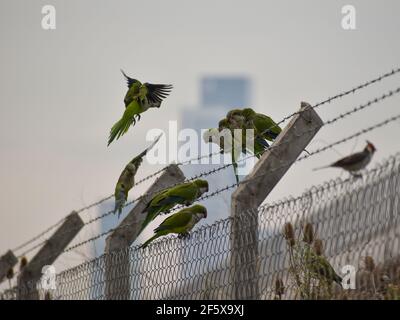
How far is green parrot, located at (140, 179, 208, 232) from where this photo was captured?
8.34m

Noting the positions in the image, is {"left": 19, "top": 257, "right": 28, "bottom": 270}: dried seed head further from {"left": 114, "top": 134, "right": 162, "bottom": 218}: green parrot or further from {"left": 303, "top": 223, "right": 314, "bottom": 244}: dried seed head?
{"left": 303, "top": 223, "right": 314, "bottom": 244}: dried seed head

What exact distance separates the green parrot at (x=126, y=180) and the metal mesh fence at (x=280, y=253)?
1120 millimetres

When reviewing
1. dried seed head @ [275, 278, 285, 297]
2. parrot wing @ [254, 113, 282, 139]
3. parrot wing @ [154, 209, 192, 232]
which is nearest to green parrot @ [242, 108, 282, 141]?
parrot wing @ [254, 113, 282, 139]

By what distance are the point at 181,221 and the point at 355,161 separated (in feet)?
7.10

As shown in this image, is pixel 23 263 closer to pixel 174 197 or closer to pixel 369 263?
pixel 174 197

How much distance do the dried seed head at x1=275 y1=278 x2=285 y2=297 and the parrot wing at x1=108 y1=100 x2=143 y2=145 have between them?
3.69 metres

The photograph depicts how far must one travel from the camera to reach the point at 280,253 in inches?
265

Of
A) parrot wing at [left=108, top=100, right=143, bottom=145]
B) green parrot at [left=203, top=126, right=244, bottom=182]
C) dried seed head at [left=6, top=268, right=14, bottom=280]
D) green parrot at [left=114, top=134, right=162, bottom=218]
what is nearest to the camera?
green parrot at [left=203, top=126, right=244, bottom=182]

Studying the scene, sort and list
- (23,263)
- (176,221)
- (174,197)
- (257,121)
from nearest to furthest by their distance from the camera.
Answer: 1. (176,221)
2. (174,197)
3. (257,121)
4. (23,263)

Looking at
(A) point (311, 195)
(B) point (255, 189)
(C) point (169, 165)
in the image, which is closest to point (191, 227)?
(C) point (169, 165)

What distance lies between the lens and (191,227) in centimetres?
822

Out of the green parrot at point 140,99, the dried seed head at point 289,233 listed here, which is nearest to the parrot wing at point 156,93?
the green parrot at point 140,99

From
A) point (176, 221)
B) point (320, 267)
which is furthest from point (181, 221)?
point (320, 267)
